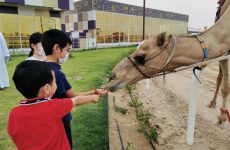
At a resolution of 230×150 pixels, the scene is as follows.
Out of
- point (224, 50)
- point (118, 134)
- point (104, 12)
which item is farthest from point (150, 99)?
point (104, 12)

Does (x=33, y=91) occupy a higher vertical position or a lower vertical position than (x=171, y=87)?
higher

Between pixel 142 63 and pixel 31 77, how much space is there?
146cm

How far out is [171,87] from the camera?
879 centimetres

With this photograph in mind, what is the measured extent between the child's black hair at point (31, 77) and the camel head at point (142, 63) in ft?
3.68

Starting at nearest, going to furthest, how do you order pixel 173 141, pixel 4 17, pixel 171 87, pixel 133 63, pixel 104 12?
pixel 133 63, pixel 173 141, pixel 171 87, pixel 4 17, pixel 104 12

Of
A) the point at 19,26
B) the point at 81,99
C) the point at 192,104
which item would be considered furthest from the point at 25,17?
the point at 81,99

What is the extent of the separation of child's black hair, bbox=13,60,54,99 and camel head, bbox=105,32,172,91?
112 cm

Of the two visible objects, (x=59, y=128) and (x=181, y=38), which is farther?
(x=181, y=38)

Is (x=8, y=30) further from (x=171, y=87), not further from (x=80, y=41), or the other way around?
(x=171, y=87)

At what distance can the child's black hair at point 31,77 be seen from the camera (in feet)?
6.38

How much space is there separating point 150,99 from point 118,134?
2.95 m

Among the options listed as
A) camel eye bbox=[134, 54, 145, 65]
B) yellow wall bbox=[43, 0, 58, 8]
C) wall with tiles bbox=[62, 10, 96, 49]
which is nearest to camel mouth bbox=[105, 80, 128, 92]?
camel eye bbox=[134, 54, 145, 65]

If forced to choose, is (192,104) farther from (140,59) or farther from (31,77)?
(31,77)

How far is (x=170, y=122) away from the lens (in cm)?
533
